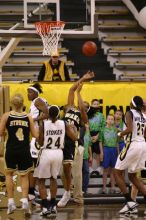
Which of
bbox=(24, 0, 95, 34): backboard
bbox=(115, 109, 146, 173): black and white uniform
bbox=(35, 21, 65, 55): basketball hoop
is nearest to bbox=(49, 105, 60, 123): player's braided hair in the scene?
bbox=(115, 109, 146, 173): black and white uniform

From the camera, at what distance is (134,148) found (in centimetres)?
1490

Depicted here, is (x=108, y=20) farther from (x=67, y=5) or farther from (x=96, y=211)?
(x=96, y=211)

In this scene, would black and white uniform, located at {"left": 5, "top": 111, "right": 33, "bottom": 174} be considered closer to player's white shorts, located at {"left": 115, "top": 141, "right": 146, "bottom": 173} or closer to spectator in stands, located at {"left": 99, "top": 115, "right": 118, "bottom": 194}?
player's white shorts, located at {"left": 115, "top": 141, "right": 146, "bottom": 173}

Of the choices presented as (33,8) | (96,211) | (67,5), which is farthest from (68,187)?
(67,5)

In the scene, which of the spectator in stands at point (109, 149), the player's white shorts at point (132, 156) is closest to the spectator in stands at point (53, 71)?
the spectator in stands at point (109, 149)

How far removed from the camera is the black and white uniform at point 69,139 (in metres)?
15.6

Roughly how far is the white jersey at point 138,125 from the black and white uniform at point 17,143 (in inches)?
73.4

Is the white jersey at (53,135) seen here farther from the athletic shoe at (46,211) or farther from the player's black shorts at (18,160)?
the athletic shoe at (46,211)

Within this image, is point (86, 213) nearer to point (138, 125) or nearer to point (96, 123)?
point (138, 125)

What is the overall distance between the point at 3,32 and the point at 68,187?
3.65 metres

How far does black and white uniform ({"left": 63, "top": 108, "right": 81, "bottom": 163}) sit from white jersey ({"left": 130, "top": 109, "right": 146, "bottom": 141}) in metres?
1.31

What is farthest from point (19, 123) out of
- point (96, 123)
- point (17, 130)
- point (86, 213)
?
point (96, 123)

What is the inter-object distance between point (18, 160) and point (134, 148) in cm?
203

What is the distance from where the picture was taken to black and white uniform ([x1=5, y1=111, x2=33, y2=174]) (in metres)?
14.2
